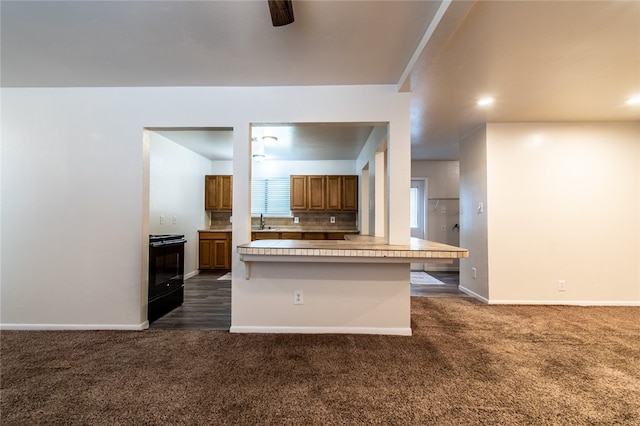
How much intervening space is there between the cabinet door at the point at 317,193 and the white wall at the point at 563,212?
2.90m

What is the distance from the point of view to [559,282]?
135 inches

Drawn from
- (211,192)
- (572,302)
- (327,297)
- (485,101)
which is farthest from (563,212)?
(211,192)

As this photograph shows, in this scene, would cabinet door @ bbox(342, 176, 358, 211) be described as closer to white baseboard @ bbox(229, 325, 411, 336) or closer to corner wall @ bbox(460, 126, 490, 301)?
corner wall @ bbox(460, 126, 490, 301)

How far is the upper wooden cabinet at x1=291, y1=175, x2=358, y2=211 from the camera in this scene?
5402mm

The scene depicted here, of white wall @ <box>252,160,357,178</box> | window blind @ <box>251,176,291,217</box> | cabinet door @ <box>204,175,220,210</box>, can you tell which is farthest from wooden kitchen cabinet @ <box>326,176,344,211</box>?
cabinet door @ <box>204,175,220,210</box>

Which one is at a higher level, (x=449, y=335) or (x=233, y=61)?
(x=233, y=61)

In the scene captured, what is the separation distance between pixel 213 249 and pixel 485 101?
199 inches

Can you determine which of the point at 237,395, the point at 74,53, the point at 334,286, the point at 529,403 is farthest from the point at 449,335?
the point at 74,53

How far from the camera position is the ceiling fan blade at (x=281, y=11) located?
1371 millimetres

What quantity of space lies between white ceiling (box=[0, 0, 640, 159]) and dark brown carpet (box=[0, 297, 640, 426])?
2300mm

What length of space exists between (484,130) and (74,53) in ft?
14.7

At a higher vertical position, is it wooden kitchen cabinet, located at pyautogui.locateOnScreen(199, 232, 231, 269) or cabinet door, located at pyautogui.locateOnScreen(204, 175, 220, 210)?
cabinet door, located at pyautogui.locateOnScreen(204, 175, 220, 210)

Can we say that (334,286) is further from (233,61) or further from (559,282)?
(559,282)

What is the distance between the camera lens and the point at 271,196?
19.5 ft
